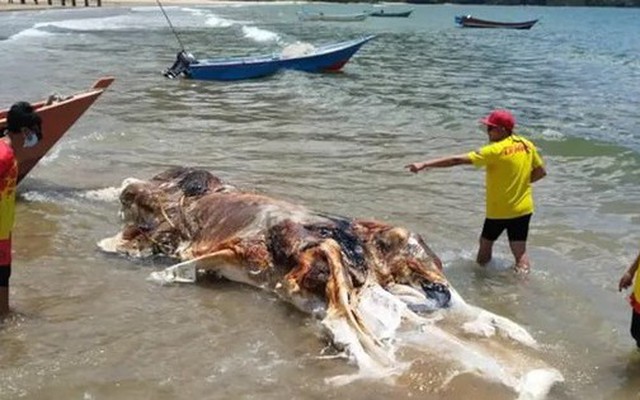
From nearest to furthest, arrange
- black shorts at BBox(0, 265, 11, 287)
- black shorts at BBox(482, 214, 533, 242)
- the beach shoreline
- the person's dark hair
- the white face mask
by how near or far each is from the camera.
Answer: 1. black shorts at BBox(0, 265, 11, 287)
2. the person's dark hair
3. the white face mask
4. black shorts at BBox(482, 214, 533, 242)
5. the beach shoreline

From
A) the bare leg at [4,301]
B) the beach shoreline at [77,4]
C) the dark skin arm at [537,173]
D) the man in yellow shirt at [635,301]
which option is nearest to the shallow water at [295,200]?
the bare leg at [4,301]

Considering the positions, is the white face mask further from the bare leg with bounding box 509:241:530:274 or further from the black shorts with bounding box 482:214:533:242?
the bare leg with bounding box 509:241:530:274

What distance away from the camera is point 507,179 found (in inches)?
279

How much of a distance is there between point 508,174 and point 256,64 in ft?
56.8

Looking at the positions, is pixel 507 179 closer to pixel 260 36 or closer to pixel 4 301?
pixel 4 301

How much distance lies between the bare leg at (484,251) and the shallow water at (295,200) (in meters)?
0.14

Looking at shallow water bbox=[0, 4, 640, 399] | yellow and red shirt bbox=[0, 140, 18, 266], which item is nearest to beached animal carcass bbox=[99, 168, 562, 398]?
shallow water bbox=[0, 4, 640, 399]

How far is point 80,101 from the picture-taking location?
381 inches

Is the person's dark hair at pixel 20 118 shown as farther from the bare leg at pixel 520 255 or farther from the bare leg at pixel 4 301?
the bare leg at pixel 520 255

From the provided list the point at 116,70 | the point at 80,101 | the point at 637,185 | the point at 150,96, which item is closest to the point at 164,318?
the point at 80,101

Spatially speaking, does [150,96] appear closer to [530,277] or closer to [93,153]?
[93,153]

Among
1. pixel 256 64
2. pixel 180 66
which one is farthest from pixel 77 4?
pixel 256 64

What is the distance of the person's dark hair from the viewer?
5809 millimetres

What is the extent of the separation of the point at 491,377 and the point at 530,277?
94.9 inches
